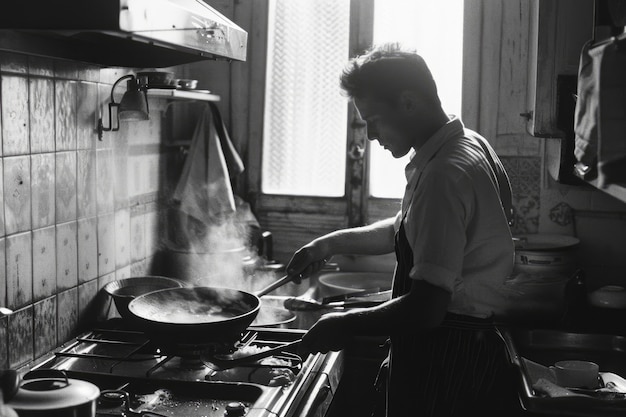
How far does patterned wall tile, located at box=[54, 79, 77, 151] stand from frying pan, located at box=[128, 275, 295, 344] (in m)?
0.52

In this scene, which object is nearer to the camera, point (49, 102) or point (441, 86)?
point (49, 102)

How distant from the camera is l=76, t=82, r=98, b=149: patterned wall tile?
231 cm

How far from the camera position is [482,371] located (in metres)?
1.89

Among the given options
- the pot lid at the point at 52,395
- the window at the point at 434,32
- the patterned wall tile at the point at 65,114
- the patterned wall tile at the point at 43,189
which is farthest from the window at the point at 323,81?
the pot lid at the point at 52,395

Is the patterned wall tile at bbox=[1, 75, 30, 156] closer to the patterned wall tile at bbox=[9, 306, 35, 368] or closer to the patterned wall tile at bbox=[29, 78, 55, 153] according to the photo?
the patterned wall tile at bbox=[29, 78, 55, 153]

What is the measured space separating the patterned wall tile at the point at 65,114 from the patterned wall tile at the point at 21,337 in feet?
1.64

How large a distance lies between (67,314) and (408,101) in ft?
4.15

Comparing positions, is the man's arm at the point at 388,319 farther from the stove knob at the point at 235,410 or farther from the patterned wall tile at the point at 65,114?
the patterned wall tile at the point at 65,114

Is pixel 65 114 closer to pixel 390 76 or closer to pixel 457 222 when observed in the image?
pixel 390 76

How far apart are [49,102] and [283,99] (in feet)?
4.61

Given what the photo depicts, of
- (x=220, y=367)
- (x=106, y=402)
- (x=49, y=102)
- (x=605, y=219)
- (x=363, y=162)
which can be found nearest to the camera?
(x=106, y=402)

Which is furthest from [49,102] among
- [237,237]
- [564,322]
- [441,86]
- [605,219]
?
[605,219]

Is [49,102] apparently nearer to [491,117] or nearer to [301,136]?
[301,136]

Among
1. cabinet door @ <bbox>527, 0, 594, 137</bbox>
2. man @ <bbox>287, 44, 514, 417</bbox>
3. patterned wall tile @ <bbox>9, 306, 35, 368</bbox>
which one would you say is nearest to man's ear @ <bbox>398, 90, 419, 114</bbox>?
man @ <bbox>287, 44, 514, 417</bbox>
